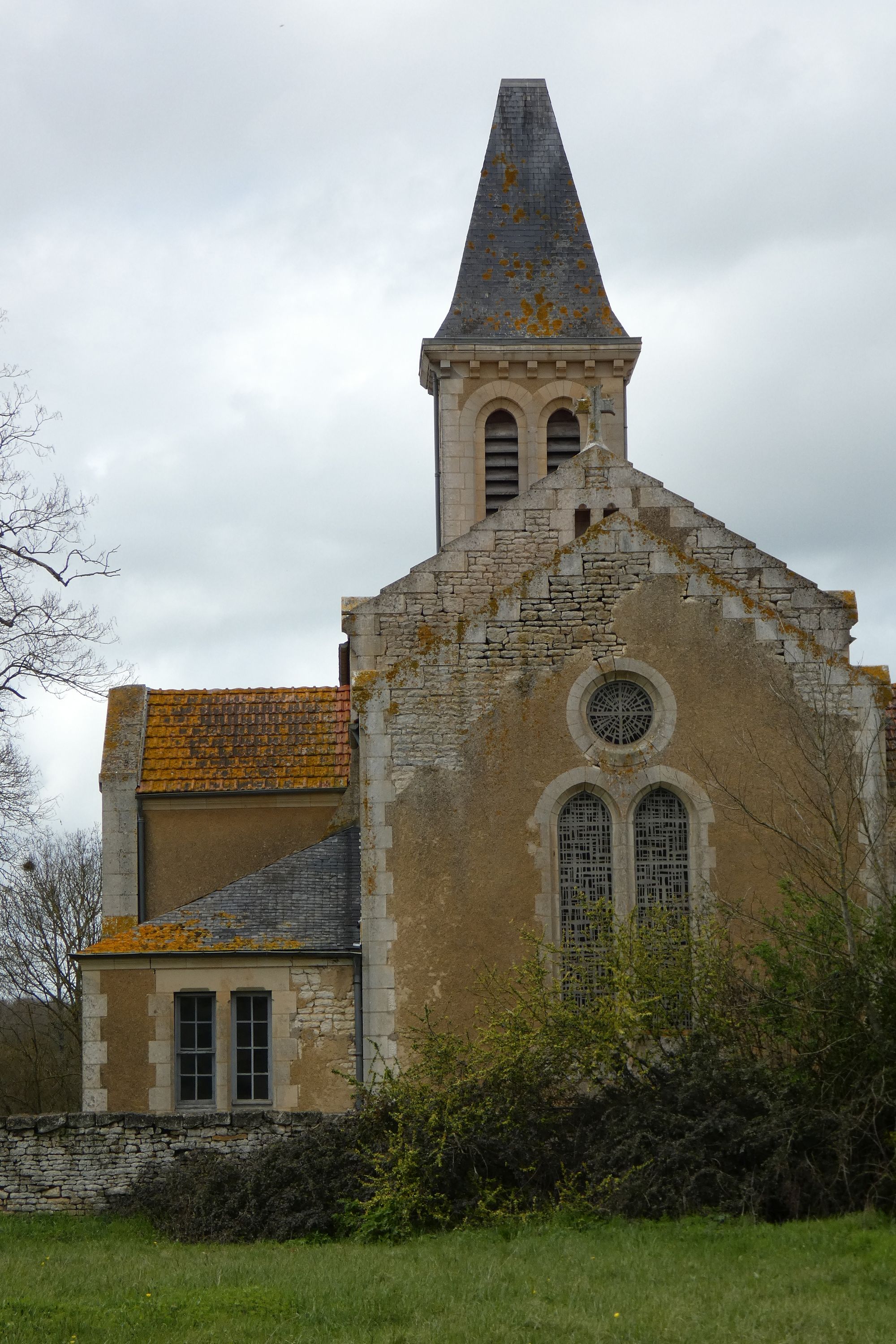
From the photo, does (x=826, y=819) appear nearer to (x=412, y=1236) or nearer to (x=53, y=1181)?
(x=412, y=1236)

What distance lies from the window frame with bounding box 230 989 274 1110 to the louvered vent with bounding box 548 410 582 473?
12.1 m

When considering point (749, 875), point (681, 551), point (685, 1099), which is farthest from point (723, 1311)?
point (681, 551)

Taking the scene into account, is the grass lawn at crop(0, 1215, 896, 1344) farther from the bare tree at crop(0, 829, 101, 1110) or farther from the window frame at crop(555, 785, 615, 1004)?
the bare tree at crop(0, 829, 101, 1110)

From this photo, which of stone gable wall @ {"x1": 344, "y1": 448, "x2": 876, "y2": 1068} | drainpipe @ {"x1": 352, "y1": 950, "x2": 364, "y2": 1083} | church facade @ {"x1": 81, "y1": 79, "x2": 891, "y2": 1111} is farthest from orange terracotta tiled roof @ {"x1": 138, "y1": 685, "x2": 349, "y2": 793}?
drainpipe @ {"x1": 352, "y1": 950, "x2": 364, "y2": 1083}

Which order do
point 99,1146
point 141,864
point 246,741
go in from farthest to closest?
point 246,741, point 141,864, point 99,1146

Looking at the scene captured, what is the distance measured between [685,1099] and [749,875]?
141 inches

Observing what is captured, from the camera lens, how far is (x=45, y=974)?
31797 millimetres

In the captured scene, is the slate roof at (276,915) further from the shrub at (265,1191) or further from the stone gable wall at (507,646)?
the shrub at (265,1191)

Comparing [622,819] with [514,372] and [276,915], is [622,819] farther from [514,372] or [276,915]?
[514,372]

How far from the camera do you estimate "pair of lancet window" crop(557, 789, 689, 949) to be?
1691 centimetres

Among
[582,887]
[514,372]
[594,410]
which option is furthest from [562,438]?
[582,887]

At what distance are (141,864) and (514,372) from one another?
Answer: 1099cm

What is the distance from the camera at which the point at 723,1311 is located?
10.1 meters

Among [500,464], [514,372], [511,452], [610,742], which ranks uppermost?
[514,372]
